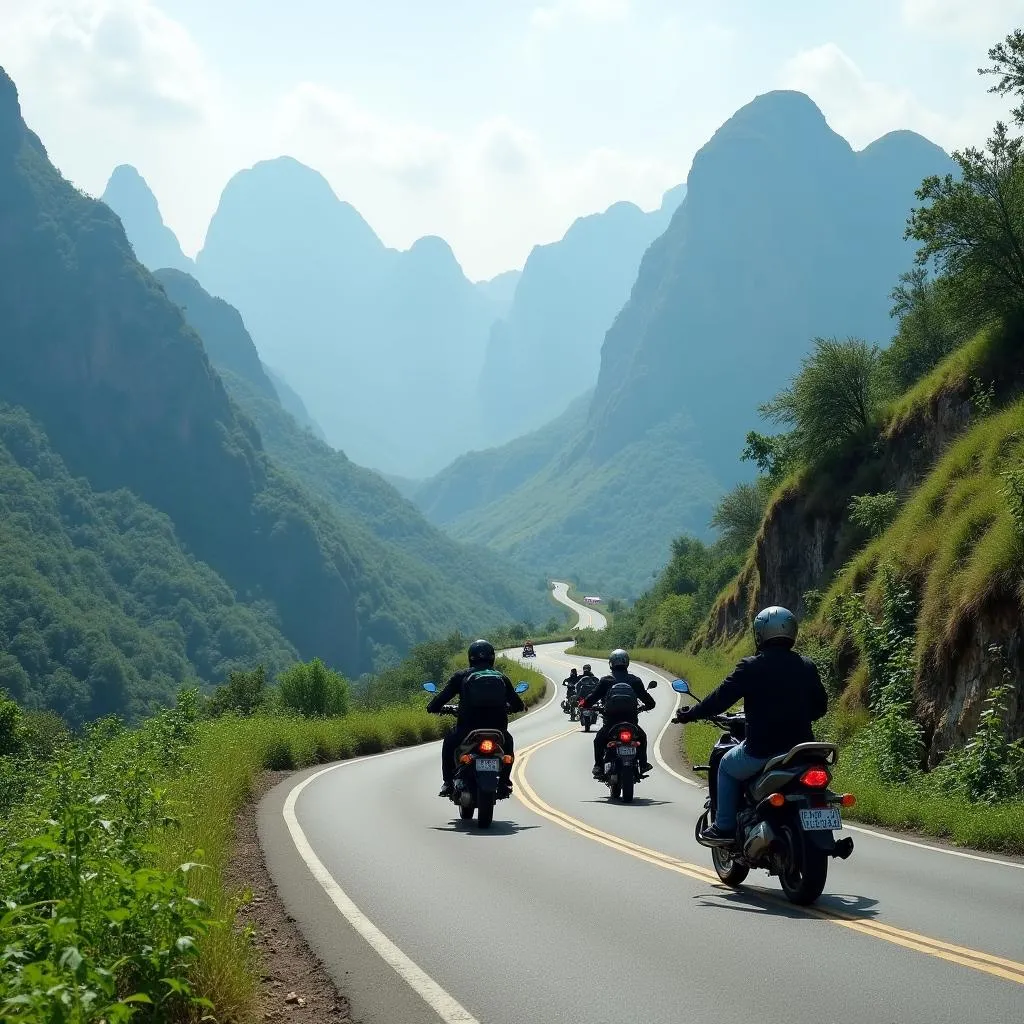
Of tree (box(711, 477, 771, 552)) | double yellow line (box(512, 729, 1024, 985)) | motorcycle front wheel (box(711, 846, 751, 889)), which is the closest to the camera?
double yellow line (box(512, 729, 1024, 985))

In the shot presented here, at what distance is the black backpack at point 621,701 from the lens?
52.3 ft

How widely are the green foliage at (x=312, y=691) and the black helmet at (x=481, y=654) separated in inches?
961

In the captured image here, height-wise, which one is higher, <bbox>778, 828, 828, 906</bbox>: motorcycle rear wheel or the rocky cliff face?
the rocky cliff face

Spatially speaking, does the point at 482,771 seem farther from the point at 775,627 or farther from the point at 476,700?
the point at 775,627

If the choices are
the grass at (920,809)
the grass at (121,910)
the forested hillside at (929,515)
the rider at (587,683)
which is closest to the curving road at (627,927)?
the grass at (920,809)

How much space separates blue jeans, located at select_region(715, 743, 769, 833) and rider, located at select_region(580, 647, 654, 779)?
6978 mm

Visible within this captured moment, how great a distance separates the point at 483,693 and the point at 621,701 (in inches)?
131

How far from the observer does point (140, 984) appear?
5.18 m

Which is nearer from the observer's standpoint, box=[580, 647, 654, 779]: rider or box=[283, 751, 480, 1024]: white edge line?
box=[283, 751, 480, 1024]: white edge line

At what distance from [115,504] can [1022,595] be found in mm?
149184

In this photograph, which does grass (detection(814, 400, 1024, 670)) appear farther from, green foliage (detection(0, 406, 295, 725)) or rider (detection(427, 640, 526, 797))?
green foliage (detection(0, 406, 295, 725))

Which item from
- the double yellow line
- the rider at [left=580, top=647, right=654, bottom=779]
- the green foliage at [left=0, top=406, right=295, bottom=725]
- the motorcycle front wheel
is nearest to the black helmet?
the double yellow line

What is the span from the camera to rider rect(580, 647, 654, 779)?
1595cm

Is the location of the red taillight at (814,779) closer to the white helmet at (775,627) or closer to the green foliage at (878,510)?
the white helmet at (775,627)
